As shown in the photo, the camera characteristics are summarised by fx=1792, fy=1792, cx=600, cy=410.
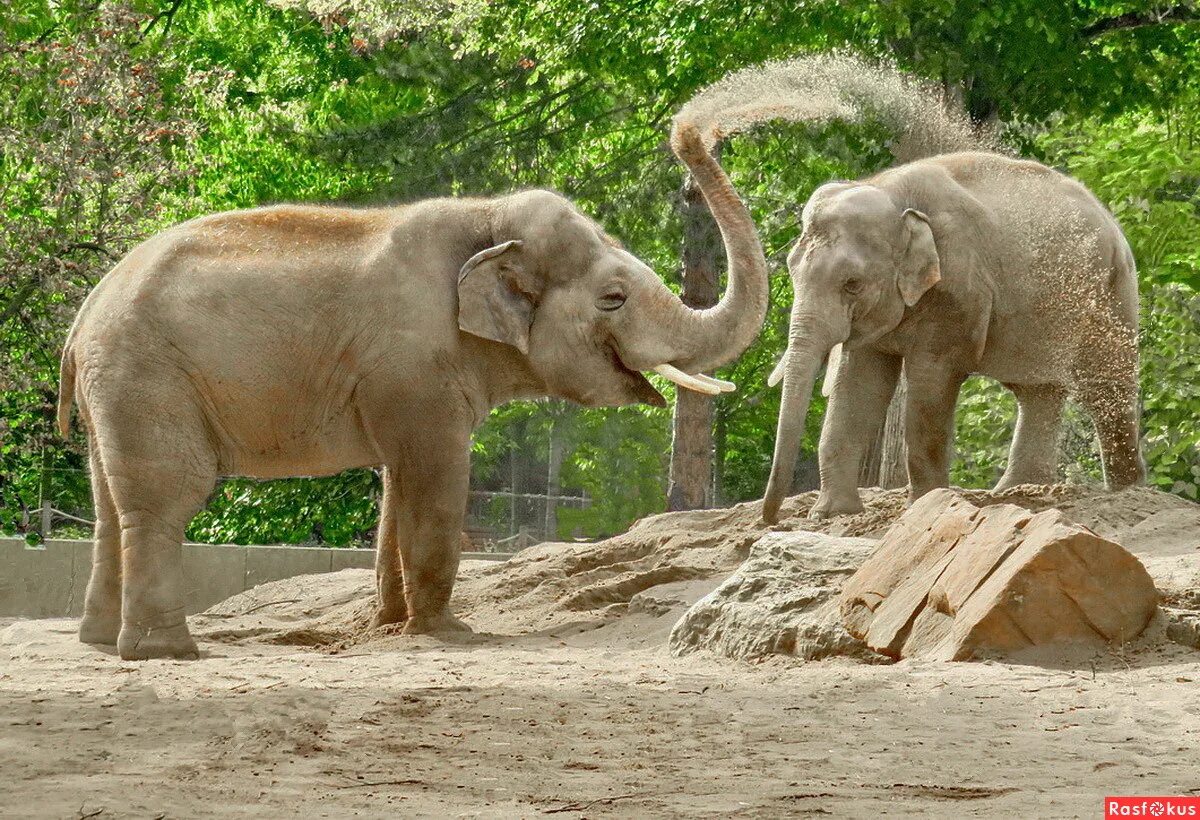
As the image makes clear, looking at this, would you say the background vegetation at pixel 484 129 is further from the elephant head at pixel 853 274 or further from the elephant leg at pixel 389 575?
the elephant leg at pixel 389 575

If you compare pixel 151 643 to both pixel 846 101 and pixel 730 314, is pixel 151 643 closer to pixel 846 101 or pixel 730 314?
pixel 730 314

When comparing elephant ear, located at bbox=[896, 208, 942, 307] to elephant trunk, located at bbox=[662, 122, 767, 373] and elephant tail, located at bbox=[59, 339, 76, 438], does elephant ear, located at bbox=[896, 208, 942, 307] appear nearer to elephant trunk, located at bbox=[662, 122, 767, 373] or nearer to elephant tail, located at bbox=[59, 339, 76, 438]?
elephant trunk, located at bbox=[662, 122, 767, 373]

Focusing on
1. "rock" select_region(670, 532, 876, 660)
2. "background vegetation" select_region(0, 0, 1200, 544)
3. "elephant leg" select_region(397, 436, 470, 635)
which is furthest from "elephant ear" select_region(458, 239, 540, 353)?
"background vegetation" select_region(0, 0, 1200, 544)

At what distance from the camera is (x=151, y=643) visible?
8430mm

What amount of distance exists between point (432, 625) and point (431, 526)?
1.74ft

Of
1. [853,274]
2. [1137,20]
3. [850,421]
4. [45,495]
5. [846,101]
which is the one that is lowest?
[45,495]

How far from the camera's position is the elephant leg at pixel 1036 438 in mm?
11914

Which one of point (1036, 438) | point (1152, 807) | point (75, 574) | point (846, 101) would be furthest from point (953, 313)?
point (75, 574)

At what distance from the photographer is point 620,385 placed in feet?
31.2

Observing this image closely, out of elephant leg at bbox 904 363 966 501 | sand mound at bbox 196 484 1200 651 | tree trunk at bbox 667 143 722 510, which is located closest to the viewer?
sand mound at bbox 196 484 1200 651

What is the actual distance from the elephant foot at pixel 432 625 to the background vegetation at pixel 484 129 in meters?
7.16

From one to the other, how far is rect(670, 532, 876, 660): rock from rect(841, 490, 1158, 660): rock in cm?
16

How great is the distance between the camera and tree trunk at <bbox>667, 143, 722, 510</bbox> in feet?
58.9

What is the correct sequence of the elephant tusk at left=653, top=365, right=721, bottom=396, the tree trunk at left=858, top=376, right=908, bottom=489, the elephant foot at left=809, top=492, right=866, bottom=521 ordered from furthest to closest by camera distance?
1. the tree trunk at left=858, top=376, right=908, bottom=489
2. the elephant foot at left=809, top=492, right=866, bottom=521
3. the elephant tusk at left=653, top=365, right=721, bottom=396
